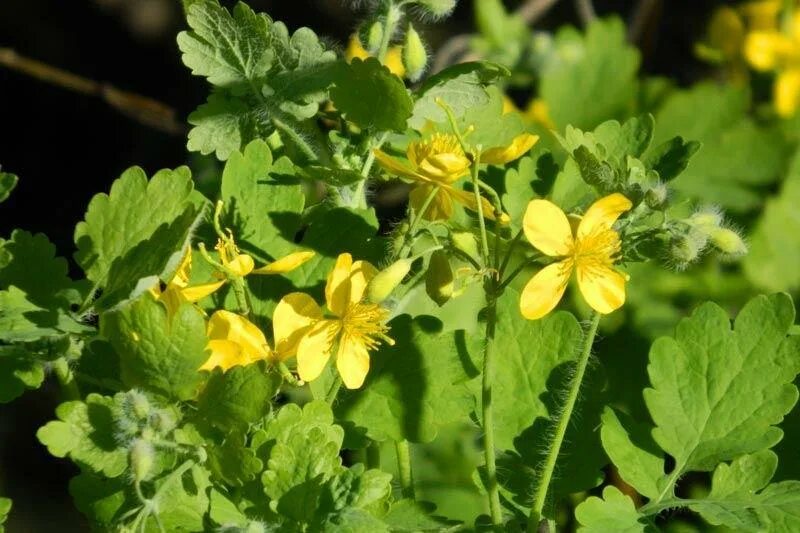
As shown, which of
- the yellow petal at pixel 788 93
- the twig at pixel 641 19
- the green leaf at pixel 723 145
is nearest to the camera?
the green leaf at pixel 723 145

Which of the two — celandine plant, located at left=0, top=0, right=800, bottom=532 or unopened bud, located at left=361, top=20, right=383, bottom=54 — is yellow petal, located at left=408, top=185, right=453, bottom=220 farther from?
unopened bud, located at left=361, top=20, right=383, bottom=54

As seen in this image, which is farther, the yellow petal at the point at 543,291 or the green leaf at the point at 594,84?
the green leaf at the point at 594,84

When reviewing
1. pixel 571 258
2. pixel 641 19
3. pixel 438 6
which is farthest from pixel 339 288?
pixel 641 19

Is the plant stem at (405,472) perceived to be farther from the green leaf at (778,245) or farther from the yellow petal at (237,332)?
the green leaf at (778,245)

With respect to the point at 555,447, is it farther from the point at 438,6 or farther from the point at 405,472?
the point at 438,6

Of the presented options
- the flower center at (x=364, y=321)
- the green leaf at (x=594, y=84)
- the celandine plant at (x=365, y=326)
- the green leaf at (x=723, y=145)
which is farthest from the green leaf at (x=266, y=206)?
the green leaf at (x=723, y=145)

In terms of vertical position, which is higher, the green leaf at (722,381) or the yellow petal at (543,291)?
the yellow petal at (543,291)

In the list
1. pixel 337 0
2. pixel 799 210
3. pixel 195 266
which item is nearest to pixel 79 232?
pixel 195 266
